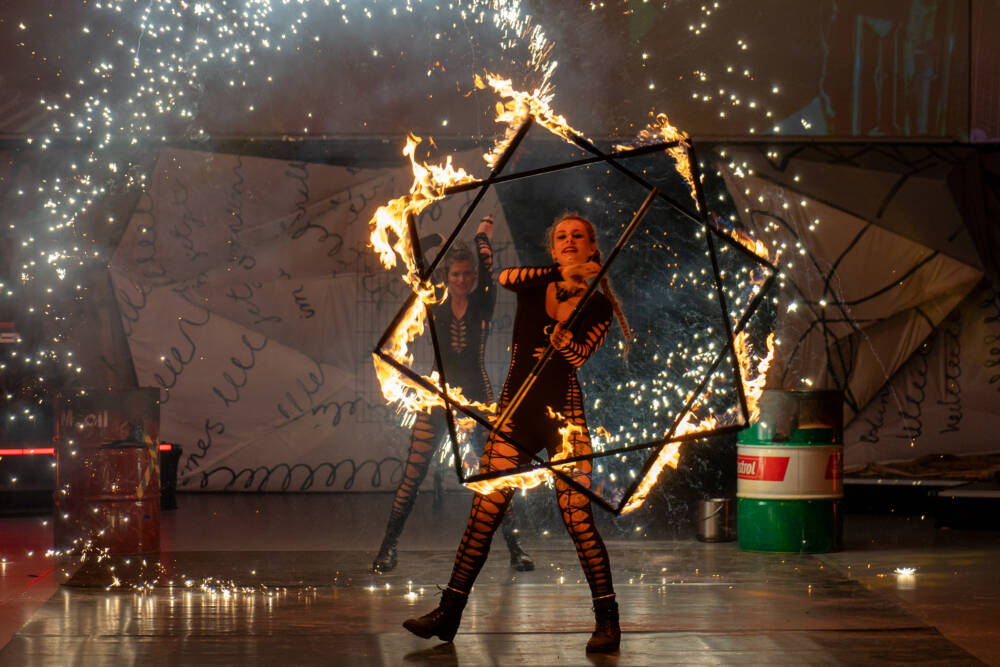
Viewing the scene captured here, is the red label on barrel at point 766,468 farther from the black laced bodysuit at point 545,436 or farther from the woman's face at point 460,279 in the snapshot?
the black laced bodysuit at point 545,436

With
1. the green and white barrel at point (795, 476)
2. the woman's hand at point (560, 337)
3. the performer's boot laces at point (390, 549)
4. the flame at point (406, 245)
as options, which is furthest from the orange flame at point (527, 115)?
the green and white barrel at point (795, 476)

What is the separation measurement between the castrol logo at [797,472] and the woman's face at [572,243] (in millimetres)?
2674

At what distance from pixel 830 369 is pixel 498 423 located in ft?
17.7

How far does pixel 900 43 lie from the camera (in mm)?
8578

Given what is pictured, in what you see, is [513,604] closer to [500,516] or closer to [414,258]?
[500,516]

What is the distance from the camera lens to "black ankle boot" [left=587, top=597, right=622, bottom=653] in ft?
12.2

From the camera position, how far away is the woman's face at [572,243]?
3973 millimetres

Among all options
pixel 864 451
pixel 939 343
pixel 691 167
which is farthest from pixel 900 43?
pixel 691 167

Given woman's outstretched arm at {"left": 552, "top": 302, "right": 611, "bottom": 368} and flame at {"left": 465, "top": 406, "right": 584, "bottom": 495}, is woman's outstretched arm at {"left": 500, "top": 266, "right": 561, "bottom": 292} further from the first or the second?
flame at {"left": 465, "top": 406, "right": 584, "bottom": 495}

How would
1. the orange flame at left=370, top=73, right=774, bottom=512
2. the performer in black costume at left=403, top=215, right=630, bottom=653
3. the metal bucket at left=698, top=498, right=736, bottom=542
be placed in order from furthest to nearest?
the metal bucket at left=698, top=498, right=736, bottom=542 < the performer in black costume at left=403, top=215, right=630, bottom=653 < the orange flame at left=370, top=73, right=774, bottom=512

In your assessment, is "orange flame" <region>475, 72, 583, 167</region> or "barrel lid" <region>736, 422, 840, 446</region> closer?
"orange flame" <region>475, 72, 583, 167</region>

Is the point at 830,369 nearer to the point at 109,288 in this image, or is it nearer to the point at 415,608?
the point at 415,608

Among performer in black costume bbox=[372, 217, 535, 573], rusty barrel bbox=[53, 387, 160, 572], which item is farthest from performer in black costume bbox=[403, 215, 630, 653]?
rusty barrel bbox=[53, 387, 160, 572]

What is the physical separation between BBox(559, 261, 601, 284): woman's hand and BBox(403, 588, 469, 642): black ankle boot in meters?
1.23
